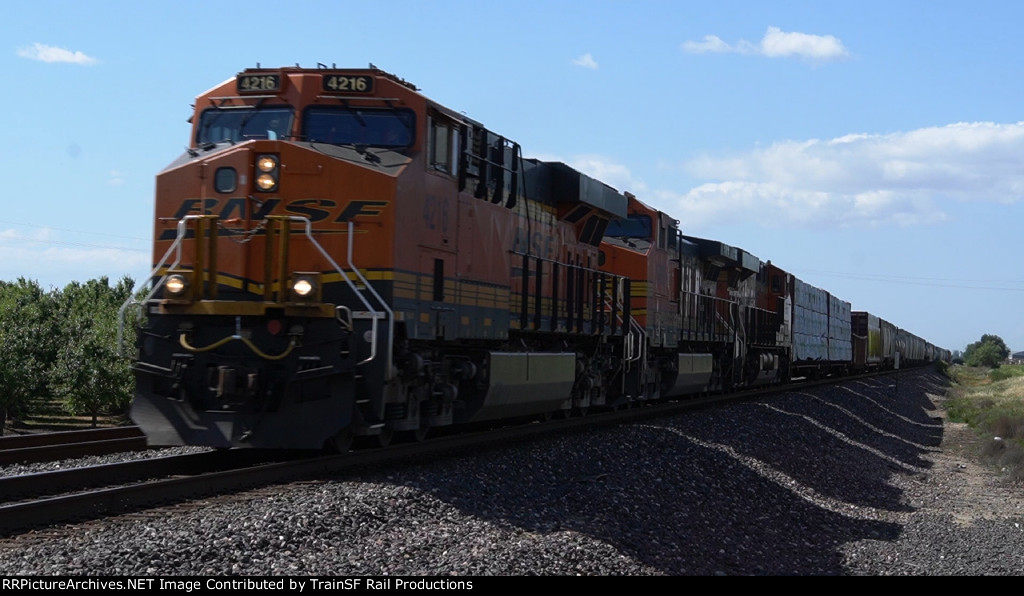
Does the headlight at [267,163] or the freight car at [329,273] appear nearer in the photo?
the freight car at [329,273]

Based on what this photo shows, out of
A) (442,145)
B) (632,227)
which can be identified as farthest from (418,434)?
(632,227)

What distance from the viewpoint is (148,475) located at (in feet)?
29.0

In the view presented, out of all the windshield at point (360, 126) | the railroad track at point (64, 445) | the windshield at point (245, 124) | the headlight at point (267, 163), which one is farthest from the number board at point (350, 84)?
the railroad track at point (64, 445)

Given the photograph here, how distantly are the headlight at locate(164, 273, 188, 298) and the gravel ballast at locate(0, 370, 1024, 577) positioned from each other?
2047 millimetres

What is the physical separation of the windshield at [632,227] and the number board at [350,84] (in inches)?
368

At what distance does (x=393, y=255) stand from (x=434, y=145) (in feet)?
4.87

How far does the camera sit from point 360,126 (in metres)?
9.75

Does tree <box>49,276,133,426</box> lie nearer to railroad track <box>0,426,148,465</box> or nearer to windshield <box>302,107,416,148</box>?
railroad track <box>0,426,148,465</box>

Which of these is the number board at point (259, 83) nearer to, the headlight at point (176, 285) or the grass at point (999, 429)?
the headlight at point (176, 285)

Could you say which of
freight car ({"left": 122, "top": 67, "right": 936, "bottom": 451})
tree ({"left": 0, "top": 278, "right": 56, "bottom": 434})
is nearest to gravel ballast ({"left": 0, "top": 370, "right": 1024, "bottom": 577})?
freight car ({"left": 122, "top": 67, "right": 936, "bottom": 451})

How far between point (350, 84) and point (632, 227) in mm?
9685

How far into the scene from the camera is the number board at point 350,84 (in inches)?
381

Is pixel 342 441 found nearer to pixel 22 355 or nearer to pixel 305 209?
pixel 305 209

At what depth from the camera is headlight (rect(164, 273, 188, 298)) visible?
8.89m
